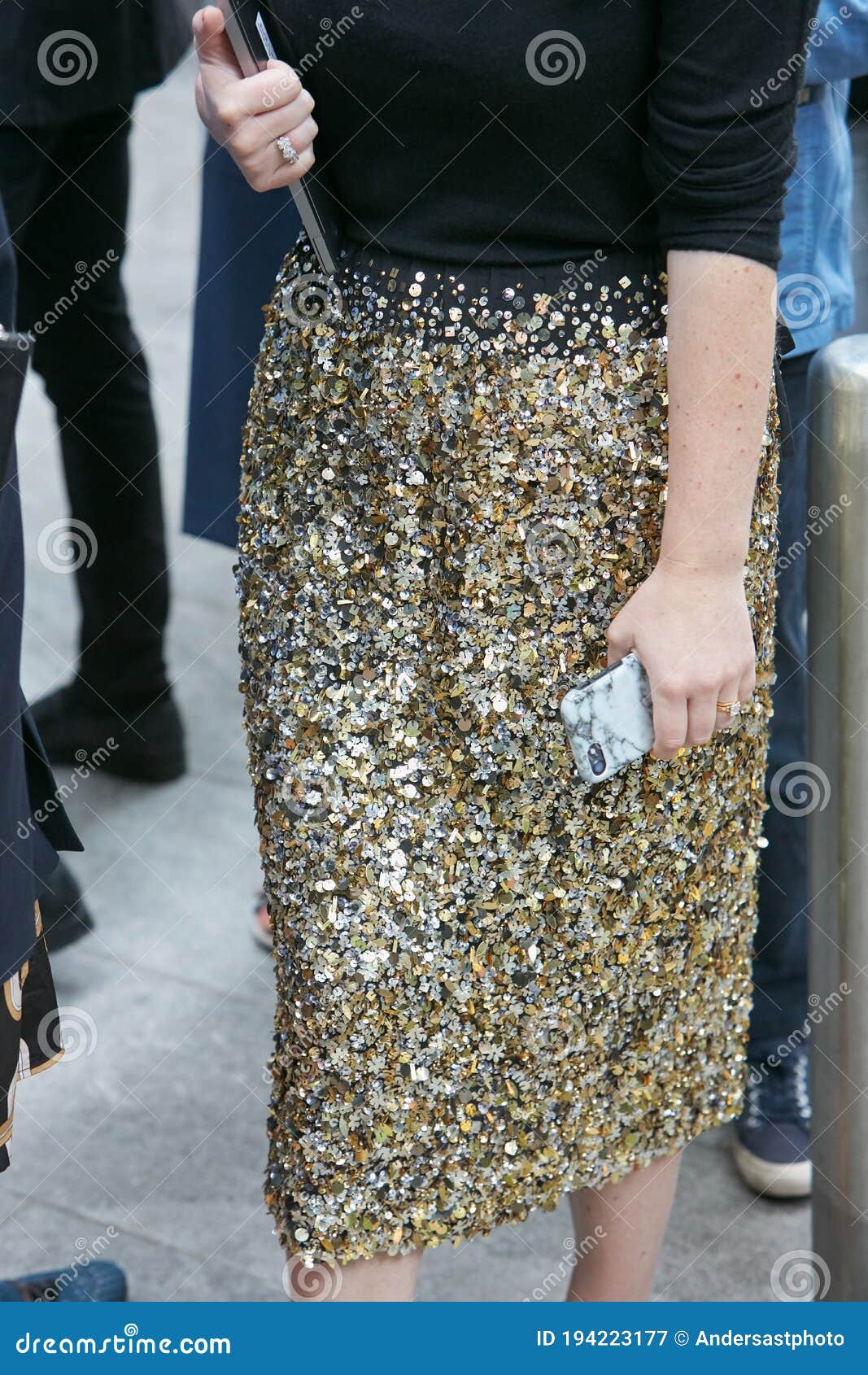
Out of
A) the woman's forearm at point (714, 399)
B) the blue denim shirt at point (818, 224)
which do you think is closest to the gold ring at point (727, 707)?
the woman's forearm at point (714, 399)

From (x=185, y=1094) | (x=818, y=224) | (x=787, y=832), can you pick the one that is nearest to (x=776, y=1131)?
(x=787, y=832)

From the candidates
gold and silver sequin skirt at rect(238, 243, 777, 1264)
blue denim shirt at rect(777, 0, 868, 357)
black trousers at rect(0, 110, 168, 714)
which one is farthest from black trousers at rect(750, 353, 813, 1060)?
black trousers at rect(0, 110, 168, 714)

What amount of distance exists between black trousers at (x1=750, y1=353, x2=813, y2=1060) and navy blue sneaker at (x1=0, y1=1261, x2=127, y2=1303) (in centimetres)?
93

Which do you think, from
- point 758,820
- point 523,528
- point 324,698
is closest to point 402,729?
point 324,698

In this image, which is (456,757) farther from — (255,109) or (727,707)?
(255,109)

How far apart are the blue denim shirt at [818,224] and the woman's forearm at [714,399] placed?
628 mm

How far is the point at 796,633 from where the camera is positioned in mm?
2219

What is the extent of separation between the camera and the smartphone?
1.32 meters

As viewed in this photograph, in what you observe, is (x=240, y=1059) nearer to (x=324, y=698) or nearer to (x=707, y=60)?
(x=324, y=698)

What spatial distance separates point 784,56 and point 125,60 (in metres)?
1.44

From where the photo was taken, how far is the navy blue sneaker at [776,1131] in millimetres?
2248

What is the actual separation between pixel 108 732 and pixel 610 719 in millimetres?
1831

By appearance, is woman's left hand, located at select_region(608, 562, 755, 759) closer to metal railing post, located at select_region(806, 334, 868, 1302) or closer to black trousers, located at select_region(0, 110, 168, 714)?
metal railing post, located at select_region(806, 334, 868, 1302)

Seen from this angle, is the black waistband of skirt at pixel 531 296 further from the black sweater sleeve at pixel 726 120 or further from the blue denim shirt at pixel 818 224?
the blue denim shirt at pixel 818 224
